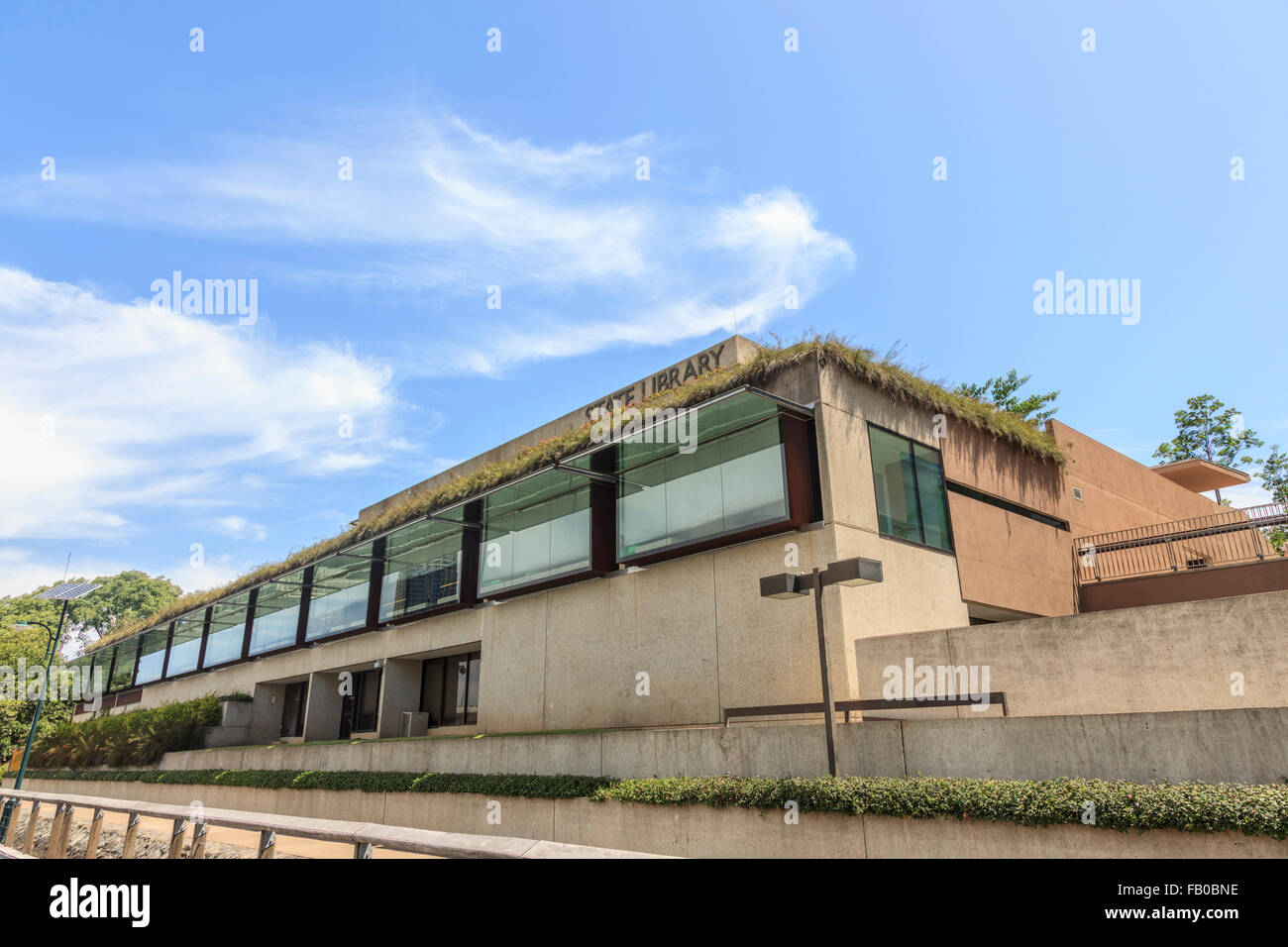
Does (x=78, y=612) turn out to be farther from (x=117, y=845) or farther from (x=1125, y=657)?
(x=1125, y=657)

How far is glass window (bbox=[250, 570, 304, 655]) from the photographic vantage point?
96.2 feet

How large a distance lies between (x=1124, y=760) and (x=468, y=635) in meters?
16.2

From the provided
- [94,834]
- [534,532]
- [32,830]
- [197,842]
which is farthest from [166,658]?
[197,842]

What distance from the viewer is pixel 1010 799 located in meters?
8.95

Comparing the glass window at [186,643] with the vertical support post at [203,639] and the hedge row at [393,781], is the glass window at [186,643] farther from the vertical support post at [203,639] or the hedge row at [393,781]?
the hedge row at [393,781]

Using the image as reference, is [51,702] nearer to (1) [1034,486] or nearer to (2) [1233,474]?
(1) [1034,486]

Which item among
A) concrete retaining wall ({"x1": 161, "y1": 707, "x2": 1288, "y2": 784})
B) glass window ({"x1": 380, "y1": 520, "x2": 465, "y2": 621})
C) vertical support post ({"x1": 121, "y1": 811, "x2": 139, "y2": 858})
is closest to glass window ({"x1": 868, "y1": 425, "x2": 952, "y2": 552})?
concrete retaining wall ({"x1": 161, "y1": 707, "x2": 1288, "y2": 784})

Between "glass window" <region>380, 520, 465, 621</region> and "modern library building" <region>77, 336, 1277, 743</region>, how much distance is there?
84 mm

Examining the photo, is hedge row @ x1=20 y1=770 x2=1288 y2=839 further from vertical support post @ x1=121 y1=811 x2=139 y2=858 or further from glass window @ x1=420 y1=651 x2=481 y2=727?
glass window @ x1=420 y1=651 x2=481 y2=727

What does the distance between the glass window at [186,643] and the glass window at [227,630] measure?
36.5 inches

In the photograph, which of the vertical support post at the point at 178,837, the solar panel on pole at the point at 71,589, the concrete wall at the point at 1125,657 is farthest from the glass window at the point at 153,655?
the concrete wall at the point at 1125,657
